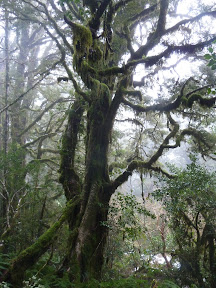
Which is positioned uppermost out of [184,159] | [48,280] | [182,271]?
[184,159]

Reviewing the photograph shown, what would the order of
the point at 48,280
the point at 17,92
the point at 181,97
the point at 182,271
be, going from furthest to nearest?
the point at 17,92 < the point at 182,271 < the point at 181,97 < the point at 48,280

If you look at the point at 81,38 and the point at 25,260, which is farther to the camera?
the point at 81,38

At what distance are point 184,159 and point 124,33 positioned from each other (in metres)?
31.8

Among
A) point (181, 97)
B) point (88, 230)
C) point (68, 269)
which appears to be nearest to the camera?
point (68, 269)

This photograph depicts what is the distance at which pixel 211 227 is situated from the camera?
7129mm

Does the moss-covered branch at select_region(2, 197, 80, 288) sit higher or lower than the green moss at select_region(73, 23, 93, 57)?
lower

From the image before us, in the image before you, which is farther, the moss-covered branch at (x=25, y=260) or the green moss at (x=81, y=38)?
the green moss at (x=81, y=38)

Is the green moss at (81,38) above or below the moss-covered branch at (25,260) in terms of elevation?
above

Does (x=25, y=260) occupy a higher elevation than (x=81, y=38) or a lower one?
lower

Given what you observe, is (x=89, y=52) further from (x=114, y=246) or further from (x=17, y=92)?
(x=17, y=92)

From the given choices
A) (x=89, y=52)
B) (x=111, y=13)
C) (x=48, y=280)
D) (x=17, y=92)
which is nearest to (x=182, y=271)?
(x=48, y=280)

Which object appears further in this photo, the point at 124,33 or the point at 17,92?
the point at 17,92

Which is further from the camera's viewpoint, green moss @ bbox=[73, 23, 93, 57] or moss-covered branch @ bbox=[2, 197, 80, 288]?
green moss @ bbox=[73, 23, 93, 57]

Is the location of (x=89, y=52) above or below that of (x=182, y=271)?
above
